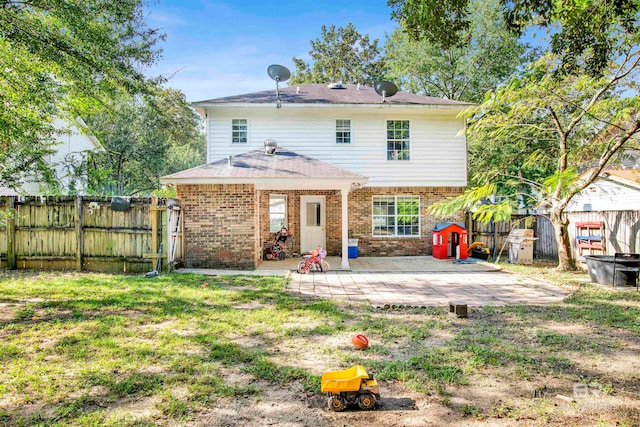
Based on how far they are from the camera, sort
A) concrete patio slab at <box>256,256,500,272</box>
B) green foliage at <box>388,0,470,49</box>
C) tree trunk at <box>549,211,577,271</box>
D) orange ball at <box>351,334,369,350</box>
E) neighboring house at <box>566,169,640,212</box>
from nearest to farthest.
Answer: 1. orange ball at <box>351,334,369,350</box>
2. green foliage at <box>388,0,470,49</box>
3. tree trunk at <box>549,211,577,271</box>
4. concrete patio slab at <box>256,256,500,272</box>
5. neighboring house at <box>566,169,640,212</box>

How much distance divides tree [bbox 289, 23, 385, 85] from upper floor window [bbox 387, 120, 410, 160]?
53.4 ft

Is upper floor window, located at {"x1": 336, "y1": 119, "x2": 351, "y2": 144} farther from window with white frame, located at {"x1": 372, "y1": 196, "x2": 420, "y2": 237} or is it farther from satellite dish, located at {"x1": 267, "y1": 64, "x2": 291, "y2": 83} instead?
satellite dish, located at {"x1": 267, "y1": 64, "x2": 291, "y2": 83}

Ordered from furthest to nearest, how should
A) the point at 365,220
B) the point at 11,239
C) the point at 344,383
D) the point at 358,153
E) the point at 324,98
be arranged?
1. the point at 324,98
2. the point at 365,220
3. the point at 358,153
4. the point at 11,239
5. the point at 344,383

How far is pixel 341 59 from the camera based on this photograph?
2911cm

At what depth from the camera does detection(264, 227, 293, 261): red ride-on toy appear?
13.0m

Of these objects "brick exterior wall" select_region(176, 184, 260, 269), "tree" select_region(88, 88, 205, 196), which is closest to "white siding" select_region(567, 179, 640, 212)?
"brick exterior wall" select_region(176, 184, 260, 269)

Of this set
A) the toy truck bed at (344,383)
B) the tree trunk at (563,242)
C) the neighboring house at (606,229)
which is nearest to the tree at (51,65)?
the toy truck bed at (344,383)

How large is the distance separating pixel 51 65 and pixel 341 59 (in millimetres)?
25071

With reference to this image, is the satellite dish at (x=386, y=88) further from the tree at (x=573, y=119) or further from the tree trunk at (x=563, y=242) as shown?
the tree trunk at (x=563, y=242)

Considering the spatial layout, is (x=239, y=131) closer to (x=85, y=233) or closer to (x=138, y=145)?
(x=85, y=233)

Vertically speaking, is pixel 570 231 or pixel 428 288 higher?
pixel 570 231

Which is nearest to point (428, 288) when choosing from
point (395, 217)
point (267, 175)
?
point (267, 175)

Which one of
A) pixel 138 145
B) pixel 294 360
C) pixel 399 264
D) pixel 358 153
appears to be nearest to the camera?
pixel 294 360

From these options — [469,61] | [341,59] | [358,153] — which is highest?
[341,59]
